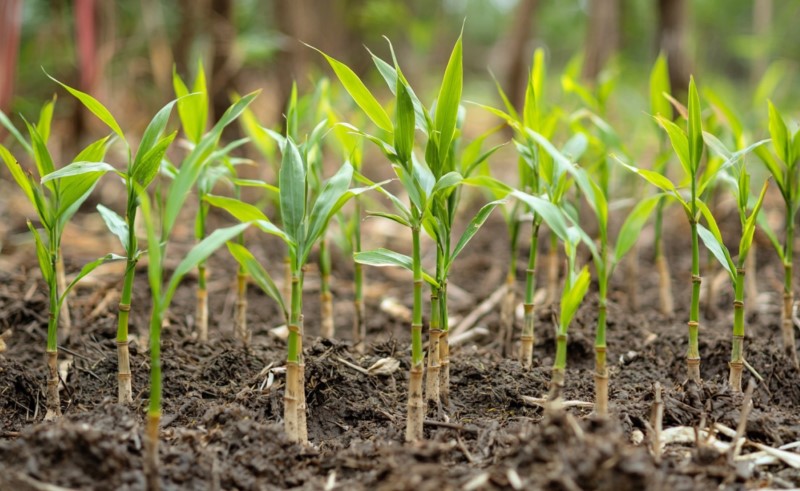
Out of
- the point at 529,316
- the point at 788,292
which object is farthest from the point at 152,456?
the point at 788,292

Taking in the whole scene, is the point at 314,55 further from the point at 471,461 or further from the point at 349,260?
Result: the point at 471,461

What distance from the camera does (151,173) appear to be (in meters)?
1.57

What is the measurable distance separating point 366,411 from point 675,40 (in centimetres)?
324

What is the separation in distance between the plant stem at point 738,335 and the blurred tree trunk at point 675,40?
8.53 feet

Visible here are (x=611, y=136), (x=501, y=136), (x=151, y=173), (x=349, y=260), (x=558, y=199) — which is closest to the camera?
(x=151, y=173)

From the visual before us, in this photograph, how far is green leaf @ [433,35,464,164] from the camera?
150 cm

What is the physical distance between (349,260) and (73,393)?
1.70 m

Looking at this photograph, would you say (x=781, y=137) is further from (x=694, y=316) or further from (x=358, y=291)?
(x=358, y=291)

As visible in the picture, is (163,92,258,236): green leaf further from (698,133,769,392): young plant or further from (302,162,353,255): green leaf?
(698,133,769,392): young plant

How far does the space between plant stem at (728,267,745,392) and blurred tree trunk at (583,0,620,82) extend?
350 cm

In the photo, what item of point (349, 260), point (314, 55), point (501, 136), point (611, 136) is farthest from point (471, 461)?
point (314, 55)

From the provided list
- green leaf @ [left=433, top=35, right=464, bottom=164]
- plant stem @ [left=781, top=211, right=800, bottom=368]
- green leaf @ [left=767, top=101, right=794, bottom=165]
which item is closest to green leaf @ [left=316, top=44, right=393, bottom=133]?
green leaf @ [left=433, top=35, right=464, bottom=164]

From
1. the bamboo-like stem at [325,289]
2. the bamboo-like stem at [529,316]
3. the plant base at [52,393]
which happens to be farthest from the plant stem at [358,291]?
the plant base at [52,393]

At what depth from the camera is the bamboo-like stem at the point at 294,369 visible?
144 cm
